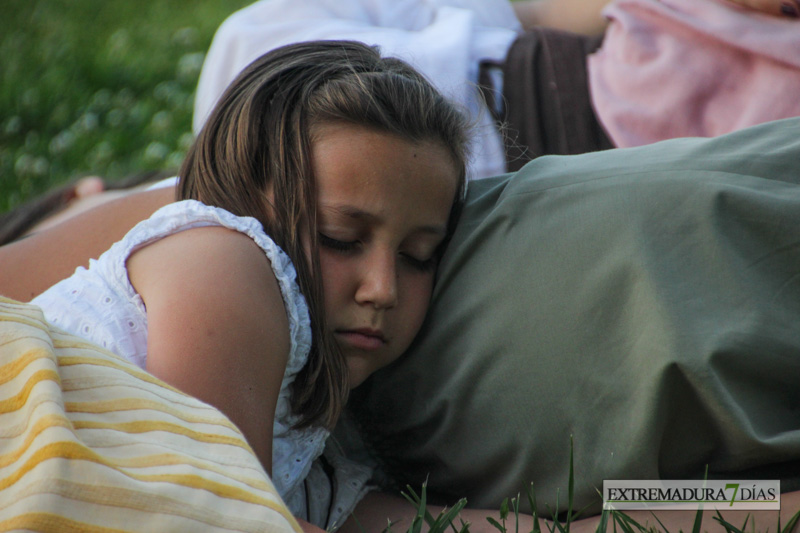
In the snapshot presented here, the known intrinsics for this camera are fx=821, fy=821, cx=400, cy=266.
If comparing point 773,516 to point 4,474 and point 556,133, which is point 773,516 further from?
point 556,133

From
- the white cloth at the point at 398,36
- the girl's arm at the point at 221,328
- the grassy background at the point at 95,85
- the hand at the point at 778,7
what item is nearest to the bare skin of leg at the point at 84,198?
the white cloth at the point at 398,36

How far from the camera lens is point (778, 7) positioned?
230 cm

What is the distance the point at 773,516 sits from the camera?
1.36m

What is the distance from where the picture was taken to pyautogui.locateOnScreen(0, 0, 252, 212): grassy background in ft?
14.0

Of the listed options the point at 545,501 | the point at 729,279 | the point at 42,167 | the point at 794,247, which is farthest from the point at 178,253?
the point at 42,167

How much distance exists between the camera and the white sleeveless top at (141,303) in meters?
1.48

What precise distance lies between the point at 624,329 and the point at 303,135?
74 cm

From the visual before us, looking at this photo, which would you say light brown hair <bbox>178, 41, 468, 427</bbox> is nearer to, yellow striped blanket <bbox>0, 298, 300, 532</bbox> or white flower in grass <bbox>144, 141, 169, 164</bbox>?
yellow striped blanket <bbox>0, 298, 300, 532</bbox>

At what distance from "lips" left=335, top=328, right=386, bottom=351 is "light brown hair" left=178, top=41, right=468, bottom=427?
0.11 feet

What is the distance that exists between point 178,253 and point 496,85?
5.18ft

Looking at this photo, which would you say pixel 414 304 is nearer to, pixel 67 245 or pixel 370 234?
pixel 370 234

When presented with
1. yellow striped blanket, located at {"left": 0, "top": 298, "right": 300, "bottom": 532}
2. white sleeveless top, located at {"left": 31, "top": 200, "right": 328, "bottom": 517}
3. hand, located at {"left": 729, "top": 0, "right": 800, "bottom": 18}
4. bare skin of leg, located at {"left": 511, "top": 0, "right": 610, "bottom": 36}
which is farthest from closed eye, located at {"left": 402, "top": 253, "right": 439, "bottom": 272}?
bare skin of leg, located at {"left": 511, "top": 0, "right": 610, "bottom": 36}

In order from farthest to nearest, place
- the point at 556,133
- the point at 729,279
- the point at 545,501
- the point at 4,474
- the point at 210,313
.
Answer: the point at 556,133, the point at 545,501, the point at 729,279, the point at 210,313, the point at 4,474

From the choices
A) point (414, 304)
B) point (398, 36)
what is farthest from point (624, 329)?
point (398, 36)
